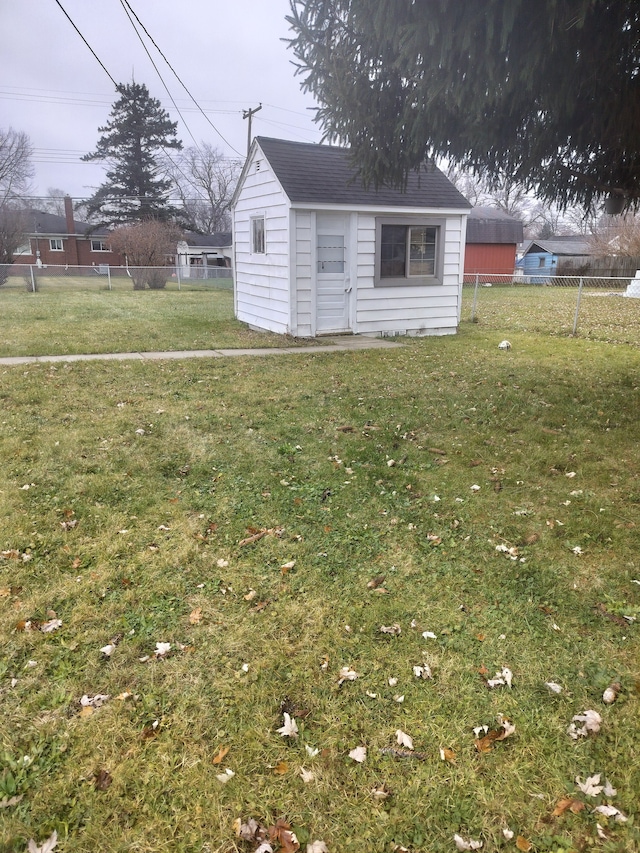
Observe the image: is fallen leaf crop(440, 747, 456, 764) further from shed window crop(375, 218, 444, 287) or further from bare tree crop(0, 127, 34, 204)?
bare tree crop(0, 127, 34, 204)

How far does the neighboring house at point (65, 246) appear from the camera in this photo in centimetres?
4266

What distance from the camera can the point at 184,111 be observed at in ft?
108

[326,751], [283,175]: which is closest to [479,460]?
[326,751]

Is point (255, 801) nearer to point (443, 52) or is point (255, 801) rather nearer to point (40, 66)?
point (443, 52)

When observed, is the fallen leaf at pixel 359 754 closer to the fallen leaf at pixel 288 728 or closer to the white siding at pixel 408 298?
the fallen leaf at pixel 288 728

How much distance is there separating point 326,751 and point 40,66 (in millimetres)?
19559

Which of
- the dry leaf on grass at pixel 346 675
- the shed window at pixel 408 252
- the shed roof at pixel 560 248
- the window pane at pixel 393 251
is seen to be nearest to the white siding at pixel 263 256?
the shed window at pixel 408 252

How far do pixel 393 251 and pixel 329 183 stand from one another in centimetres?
181

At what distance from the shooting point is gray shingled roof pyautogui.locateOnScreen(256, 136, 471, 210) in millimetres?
10188

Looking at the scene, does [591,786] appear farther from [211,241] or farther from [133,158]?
[211,241]

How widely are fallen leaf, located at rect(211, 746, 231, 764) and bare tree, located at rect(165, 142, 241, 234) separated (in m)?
56.8

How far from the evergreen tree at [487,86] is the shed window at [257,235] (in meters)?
5.13

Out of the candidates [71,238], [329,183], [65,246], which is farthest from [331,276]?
[65,246]

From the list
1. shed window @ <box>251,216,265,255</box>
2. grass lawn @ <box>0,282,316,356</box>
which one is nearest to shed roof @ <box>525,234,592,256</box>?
grass lawn @ <box>0,282,316,356</box>
